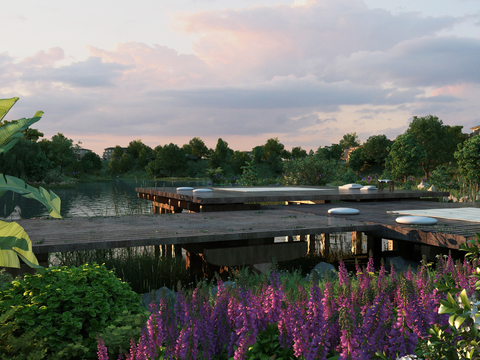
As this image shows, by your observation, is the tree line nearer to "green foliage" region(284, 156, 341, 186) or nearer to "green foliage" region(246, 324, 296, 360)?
"green foliage" region(284, 156, 341, 186)

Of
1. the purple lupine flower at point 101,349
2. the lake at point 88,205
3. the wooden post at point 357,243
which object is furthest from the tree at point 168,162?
the purple lupine flower at point 101,349

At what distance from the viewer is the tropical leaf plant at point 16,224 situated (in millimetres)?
2355

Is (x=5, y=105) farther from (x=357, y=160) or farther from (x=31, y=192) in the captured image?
(x=357, y=160)

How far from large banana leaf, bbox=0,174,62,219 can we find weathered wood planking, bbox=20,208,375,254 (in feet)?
4.79

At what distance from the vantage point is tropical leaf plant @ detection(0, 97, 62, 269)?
2355mm

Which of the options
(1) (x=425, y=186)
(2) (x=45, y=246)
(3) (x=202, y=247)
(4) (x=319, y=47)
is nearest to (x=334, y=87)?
(4) (x=319, y=47)

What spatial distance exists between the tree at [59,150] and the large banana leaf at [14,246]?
49660mm

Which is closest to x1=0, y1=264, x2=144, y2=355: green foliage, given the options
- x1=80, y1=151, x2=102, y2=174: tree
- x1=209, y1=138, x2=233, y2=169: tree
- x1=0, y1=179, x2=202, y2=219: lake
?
x1=0, y1=179, x2=202, y2=219: lake

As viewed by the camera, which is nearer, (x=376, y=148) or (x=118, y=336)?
(x=118, y=336)

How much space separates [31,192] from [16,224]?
0.84ft

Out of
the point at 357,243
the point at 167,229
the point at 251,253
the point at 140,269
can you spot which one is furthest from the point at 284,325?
the point at 357,243

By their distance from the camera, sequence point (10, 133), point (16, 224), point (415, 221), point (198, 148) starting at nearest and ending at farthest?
1. point (16, 224)
2. point (10, 133)
3. point (415, 221)
4. point (198, 148)

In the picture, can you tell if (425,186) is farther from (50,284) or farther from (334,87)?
(50,284)

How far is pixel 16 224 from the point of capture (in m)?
2.46
